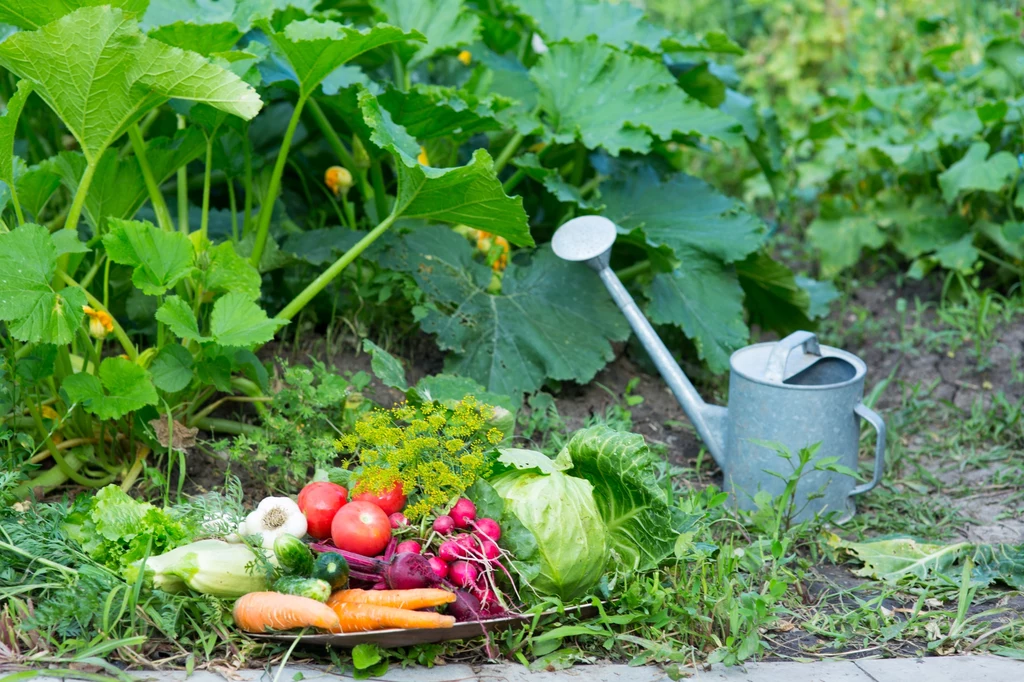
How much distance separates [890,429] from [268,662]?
7.20ft

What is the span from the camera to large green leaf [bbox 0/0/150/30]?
8.08 ft

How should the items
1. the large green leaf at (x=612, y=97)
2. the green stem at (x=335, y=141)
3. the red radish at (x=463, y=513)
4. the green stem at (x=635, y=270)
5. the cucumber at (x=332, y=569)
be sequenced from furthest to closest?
1. the green stem at (x=635, y=270)
2. the large green leaf at (x=612, y=97)
3. the green stem at (x=335, y=141)
4. the red radish at (x=463, y=513)
5. the cucumber at (x=332, y=569)

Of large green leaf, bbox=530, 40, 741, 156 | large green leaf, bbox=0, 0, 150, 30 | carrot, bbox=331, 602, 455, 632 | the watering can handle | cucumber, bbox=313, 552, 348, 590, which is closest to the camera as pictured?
carrot, bbox=331, 602, 455, 632

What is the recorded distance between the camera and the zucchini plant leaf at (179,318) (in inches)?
93.2

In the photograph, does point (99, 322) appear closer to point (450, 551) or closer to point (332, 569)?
point (332, 569)

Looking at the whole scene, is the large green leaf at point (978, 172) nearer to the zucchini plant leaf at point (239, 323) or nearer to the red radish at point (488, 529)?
the red radish at point (488, 529)

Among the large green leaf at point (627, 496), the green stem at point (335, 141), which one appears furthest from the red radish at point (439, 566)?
the green stem at point (335, 141)

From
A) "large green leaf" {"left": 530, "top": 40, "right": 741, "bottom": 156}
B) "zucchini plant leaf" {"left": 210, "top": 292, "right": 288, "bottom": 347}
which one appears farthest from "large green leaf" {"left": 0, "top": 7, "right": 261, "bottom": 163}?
"large green leaf" {"left": 530, "top": 40, "right": 741, "bottom": 156}

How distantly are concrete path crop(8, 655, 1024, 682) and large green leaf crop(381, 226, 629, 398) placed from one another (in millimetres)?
1145

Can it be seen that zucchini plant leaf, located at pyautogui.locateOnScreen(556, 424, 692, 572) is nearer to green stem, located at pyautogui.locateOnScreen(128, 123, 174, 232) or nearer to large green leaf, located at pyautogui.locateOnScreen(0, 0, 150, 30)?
green stem, located at pyautogui.locateOnScreen(128, 123, 174, 232)

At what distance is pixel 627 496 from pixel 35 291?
1450 mm

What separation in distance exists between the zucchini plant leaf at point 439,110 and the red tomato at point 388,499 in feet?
3.99

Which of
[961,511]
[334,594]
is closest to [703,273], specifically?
[961,511]

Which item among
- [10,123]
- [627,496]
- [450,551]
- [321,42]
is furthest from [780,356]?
[10,123]
